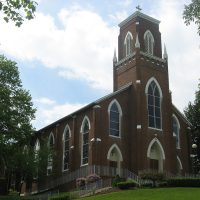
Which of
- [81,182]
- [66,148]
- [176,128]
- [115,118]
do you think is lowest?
[81,182]

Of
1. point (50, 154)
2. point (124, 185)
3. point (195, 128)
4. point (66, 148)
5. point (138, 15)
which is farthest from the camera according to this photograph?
point (195, 128)

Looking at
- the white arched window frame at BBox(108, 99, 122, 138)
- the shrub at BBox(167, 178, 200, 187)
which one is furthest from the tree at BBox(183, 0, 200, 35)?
the white arched window frame at BBox(108, 99, 122, 138)

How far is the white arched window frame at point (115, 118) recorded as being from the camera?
4441cm

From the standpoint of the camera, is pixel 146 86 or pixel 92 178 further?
pixel 146 86

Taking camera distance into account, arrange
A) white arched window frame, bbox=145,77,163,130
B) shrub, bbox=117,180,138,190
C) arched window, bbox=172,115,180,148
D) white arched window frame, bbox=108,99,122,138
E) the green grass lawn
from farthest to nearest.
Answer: arched window, bbox=172,115,180,148
white arched window frame, bbox=145,77,163,130
white arched window frame, bbox=108,99,122,138
shrub, bbox=117,180,138,190
the green grass lawn

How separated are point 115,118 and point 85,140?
3.88 m

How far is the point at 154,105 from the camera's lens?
1850 inches

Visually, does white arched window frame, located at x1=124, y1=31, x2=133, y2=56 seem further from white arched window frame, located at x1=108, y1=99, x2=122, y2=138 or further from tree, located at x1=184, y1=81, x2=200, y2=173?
tree, located at x1=184, y1=81, x2=200, y2=173

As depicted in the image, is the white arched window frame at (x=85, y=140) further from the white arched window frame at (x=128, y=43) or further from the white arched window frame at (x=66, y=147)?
the white arched window frame at (x=128, y=43)

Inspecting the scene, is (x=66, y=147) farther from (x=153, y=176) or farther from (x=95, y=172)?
(x=153, y=176)

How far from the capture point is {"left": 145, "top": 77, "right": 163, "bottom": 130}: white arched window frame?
46250 millimetres

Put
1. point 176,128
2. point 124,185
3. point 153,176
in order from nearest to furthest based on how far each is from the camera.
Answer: point 124,185 → point 153,176 → point 176,128

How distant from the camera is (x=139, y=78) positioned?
151 feet

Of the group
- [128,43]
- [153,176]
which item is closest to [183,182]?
[153,176]
